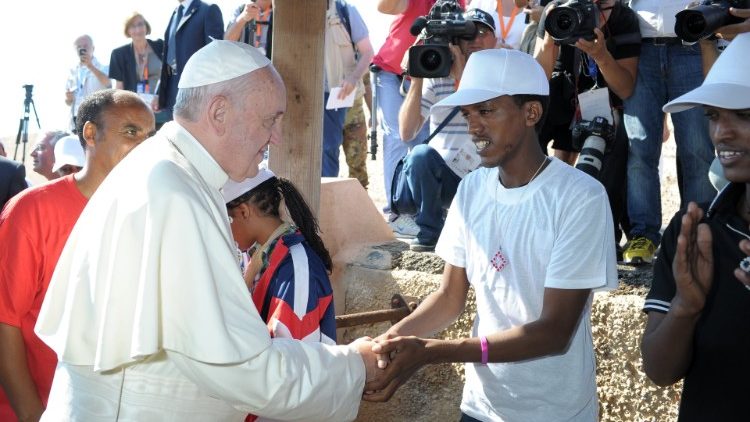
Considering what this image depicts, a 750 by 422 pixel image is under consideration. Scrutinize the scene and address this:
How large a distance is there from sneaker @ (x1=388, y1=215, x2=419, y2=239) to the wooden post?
2496mm

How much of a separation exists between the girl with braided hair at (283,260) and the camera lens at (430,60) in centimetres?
148

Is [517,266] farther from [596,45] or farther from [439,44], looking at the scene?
[439,44]

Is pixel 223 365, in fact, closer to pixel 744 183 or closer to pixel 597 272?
pixel 597 272

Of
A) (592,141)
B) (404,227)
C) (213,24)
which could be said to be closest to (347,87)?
(404,227)

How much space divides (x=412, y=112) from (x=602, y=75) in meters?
1.15

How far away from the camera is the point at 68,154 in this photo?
22.4 ft

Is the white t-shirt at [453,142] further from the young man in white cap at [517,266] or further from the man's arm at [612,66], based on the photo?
the young man in white cap at [517,266]

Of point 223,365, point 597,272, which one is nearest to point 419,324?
point 597,272

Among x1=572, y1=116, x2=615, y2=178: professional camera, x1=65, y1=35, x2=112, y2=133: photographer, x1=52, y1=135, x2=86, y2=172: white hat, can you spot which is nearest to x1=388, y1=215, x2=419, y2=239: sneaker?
x1=572, y1=116, x2=615, y2=178: professional camera

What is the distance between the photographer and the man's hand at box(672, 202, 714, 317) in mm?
2943

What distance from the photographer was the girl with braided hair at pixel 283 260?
3.84m

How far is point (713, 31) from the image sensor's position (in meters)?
4.85

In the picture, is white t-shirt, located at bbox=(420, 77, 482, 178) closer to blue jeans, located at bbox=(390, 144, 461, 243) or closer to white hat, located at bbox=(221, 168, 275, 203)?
blue jeans, located at bbox=(390, 144, 461, 243)

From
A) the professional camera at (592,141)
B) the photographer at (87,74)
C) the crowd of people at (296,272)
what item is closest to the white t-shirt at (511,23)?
the professional camera at (592,141)
